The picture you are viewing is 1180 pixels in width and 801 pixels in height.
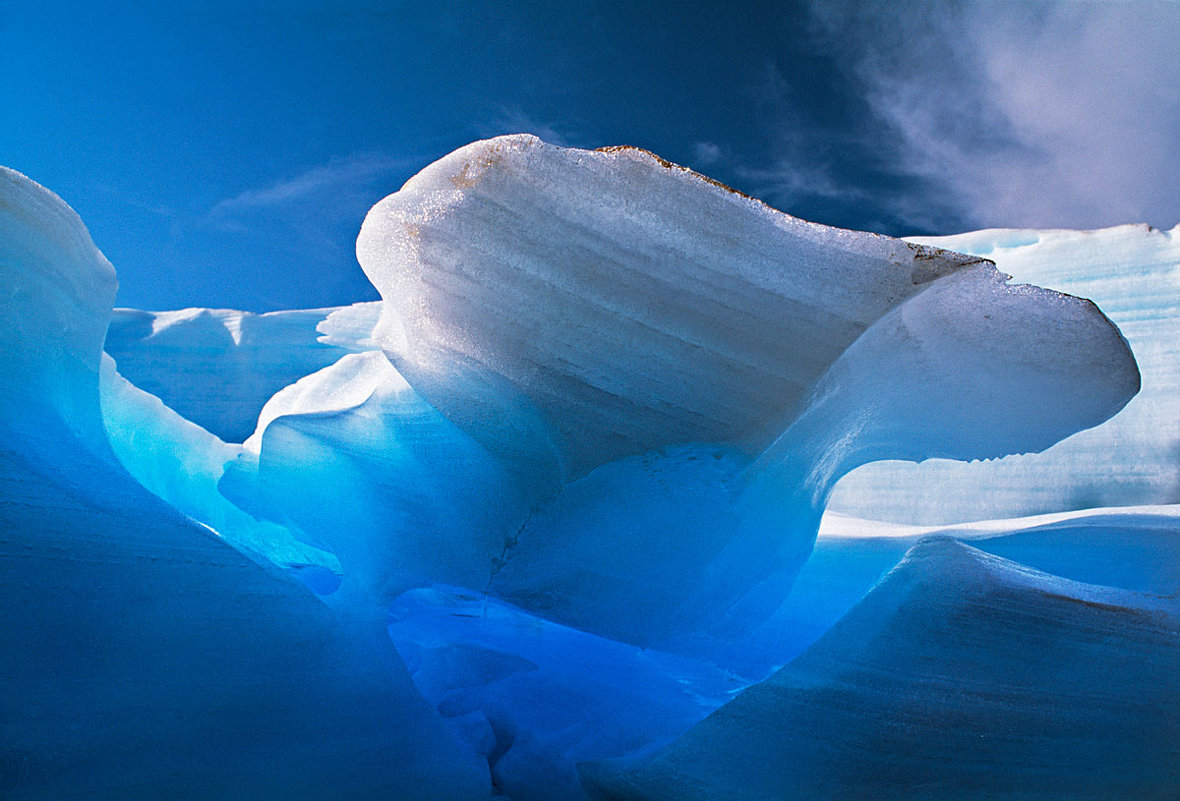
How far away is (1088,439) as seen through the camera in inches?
101

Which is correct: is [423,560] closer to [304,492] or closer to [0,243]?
[304,492]

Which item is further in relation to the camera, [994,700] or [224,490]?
[224,490]

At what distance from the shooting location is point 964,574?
1.13 metres

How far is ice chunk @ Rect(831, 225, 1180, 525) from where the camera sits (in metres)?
2.47

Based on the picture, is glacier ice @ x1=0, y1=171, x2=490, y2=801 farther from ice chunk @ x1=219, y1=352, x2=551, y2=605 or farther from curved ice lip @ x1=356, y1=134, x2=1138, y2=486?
curved ice lip @ x1=356, y1=134, x2=1138, y2=486

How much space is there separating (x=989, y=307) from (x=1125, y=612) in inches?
20.8

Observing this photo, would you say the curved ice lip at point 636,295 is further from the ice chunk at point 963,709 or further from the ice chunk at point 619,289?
the ice chunk at point 963,709

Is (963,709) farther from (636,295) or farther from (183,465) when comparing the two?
(183,465)

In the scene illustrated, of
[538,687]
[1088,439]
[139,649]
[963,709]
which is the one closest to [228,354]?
[538,687]

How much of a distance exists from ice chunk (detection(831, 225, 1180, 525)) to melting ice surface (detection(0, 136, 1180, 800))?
2.26 ft

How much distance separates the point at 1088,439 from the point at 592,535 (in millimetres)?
2070

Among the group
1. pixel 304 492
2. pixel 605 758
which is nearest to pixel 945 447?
pixel 605 758

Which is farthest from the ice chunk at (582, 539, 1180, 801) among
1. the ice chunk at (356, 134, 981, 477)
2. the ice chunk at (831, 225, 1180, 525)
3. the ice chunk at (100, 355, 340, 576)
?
the ice chunk at (831, 225, 1180, 525)

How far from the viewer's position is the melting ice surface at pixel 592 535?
41.7 inches
